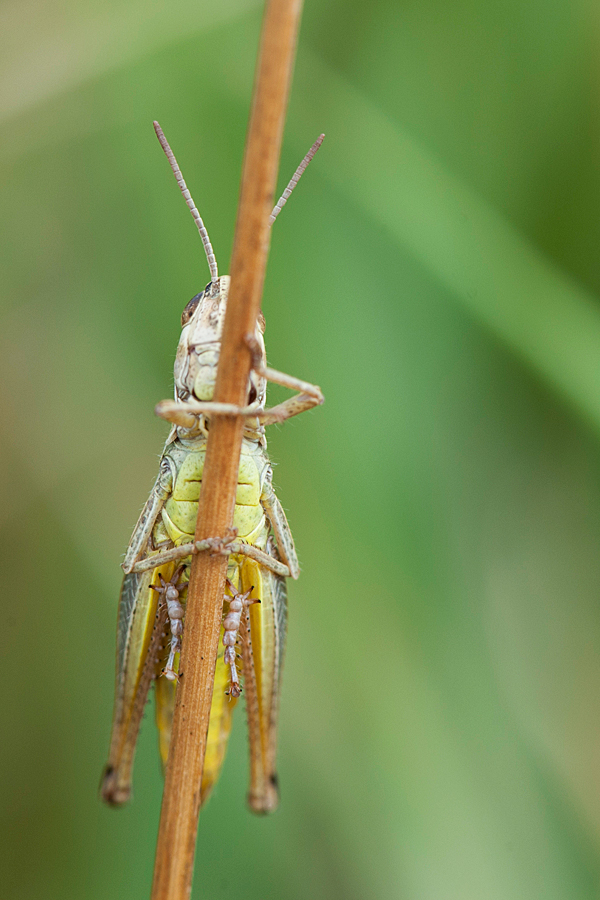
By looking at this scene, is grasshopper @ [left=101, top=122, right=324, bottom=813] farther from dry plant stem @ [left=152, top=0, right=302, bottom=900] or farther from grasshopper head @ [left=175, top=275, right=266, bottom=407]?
dry plant stem @ [left=152, top=0, right=302, bottom=900]

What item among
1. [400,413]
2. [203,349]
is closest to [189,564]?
[203,349]

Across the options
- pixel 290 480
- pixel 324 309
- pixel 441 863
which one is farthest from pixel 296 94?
pixel 441 863

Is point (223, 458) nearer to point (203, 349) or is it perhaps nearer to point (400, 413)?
Result: point (203, 349)

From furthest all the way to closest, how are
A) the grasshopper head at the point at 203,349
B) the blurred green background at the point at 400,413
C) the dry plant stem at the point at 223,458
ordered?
the blurred green background at the point at 400,413 < the grasshopper head at the point at 203,349 < the dry plant stem at the point at 223,458

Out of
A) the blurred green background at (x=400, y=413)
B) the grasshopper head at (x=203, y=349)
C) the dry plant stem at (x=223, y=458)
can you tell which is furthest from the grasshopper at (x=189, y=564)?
the blurred green background at (x=400, y=413)

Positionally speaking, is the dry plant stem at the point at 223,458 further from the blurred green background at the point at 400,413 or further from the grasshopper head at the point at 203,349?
the blurred green background at the point at 400,413

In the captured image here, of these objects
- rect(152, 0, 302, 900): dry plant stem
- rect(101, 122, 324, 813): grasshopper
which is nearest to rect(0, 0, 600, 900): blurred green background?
rect(101, 122, 324, 813): grasshopper
